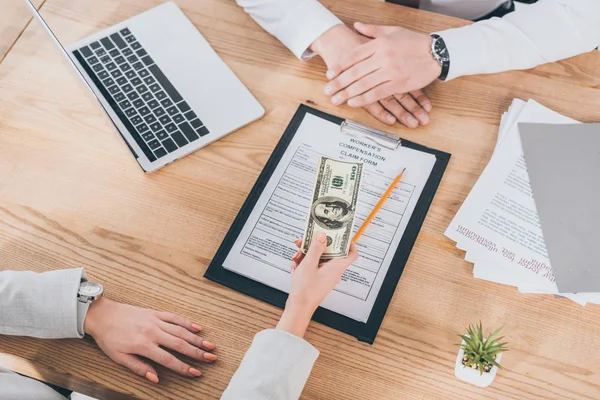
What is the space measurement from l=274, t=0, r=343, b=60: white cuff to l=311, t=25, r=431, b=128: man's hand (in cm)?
1

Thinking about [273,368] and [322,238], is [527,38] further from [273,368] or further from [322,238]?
[273,368]

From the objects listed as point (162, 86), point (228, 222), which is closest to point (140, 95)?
point (162, 86)

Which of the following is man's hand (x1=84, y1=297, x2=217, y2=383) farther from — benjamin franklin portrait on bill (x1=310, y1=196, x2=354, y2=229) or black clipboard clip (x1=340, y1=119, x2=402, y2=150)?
black clipboard clip (x1=340, y1=119, x2=402, y2=150)

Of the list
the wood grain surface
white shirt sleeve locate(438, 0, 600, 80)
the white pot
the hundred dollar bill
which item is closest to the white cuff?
white shirt sleeve locate(438, 0, 600, 80)

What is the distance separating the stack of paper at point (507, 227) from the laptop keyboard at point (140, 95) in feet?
1.72

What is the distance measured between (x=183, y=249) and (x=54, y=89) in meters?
0.47

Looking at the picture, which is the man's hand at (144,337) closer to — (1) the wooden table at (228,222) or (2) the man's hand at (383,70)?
(1) the wooden table at (228,222)

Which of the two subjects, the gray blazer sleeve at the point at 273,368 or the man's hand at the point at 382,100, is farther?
the man's hand at the point at 382,100

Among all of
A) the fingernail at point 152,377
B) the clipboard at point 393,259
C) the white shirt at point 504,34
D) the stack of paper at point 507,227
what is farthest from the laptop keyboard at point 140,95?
the stack of paper at point 507,227

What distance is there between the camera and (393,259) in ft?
3.09

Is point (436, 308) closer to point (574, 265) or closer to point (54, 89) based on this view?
point (574, 265)

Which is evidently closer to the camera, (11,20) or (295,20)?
(295,20)

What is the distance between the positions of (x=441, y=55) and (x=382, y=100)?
0.48 ft

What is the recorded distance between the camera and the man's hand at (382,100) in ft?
3.57
